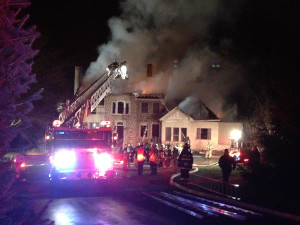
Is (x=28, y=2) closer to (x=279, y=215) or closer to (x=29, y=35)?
(x=29, y=35)

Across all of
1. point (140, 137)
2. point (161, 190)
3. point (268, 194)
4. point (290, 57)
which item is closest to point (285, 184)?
point (268, 194)

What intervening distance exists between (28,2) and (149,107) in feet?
122

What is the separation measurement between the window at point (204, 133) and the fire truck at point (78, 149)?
816 inches

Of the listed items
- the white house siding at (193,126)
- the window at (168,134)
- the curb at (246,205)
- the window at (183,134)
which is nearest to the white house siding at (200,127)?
the white house siding at (193,126)

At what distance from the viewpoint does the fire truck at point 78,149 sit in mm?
14734

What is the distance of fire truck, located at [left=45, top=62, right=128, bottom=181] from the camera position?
1473cm

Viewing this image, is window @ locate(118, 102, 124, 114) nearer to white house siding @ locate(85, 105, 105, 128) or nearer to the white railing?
white house siding @ locate(85, 105, 105, 128)

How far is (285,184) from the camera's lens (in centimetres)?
1190

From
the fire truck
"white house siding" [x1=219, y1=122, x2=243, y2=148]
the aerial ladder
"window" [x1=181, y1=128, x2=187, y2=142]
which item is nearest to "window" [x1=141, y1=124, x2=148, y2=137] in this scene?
"window" [x1=181, y1=128, x2=187, y2=142]

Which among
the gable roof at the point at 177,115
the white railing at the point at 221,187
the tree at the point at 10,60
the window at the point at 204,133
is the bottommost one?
the white railing at the point at 221,187

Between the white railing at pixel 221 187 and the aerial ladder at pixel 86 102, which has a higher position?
the aerial ladder at pixel 86 102

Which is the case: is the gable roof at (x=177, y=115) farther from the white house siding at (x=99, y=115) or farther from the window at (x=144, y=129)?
the white house siding at (x=99, y=115)

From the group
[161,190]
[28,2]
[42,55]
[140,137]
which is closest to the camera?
[28,2]

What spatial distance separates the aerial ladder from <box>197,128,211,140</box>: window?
12.5 metres
